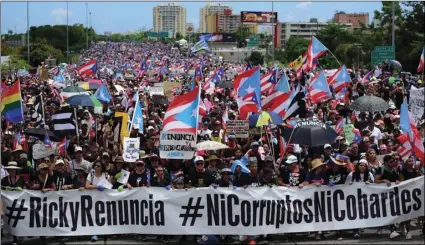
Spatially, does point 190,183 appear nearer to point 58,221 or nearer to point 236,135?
point 58,221

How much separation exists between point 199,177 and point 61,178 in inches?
79.3

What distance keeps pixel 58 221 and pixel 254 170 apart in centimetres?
294

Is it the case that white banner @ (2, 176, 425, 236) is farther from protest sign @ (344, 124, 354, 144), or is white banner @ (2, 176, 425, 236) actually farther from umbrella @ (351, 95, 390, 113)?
umbrella @ (351, 95, 390, 113)

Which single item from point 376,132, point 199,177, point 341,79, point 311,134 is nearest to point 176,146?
point 199,177

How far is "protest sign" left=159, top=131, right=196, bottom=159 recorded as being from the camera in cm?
1045

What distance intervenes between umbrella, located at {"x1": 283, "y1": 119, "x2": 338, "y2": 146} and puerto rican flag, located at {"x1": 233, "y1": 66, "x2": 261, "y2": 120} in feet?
9.31

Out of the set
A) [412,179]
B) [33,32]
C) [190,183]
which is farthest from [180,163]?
[33,32]

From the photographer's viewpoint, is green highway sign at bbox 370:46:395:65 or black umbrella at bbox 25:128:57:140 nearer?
black umbrella at bbox 25:128:57:140

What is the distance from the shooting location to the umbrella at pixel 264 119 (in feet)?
43.4

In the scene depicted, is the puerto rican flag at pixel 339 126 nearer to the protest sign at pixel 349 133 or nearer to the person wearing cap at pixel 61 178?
the protest sign at pixel 349 133

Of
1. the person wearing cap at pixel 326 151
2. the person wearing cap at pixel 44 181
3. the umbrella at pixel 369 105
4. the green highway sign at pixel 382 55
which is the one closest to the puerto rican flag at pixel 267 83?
the umbrella at pixel 369 105

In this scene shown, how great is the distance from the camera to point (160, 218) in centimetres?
977

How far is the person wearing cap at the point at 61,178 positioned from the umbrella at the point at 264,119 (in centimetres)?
434

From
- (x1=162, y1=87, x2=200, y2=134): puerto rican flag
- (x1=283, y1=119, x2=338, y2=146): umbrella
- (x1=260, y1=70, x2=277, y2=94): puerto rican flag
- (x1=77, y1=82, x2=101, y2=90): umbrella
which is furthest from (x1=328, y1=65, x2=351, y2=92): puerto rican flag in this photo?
(x1=162, y1=87, x2=200, y2=134): puerto rican flag
